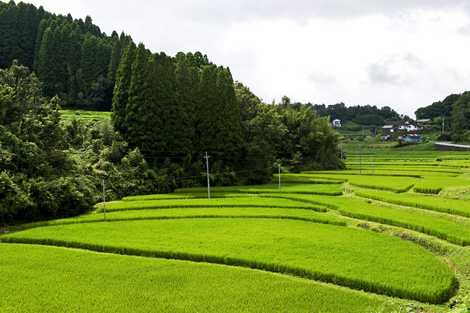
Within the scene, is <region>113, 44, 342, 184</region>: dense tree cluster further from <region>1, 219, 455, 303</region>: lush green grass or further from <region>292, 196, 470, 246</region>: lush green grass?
<region>1, 219, 455, 303</region>: lush green grass

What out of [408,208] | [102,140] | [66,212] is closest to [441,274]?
[408,208]

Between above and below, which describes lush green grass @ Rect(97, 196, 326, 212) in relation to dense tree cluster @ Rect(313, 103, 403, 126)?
below

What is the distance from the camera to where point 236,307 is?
1257 centimetres

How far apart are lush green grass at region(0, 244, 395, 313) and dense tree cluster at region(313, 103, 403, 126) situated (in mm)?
135466

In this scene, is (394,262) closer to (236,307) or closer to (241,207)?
(236,307)

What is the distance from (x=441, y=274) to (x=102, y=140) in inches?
1126

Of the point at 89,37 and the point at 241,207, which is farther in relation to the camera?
the point at 89,37

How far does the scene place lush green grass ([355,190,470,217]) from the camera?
81.3 feet

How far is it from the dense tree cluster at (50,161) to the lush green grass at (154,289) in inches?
336

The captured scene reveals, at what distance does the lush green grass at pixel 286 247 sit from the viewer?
14.5 metres

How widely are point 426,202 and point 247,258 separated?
15105 millimetres

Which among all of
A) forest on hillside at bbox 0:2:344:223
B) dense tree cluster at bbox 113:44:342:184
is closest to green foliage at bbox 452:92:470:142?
forest on hillside at bbox 0:2:344:223

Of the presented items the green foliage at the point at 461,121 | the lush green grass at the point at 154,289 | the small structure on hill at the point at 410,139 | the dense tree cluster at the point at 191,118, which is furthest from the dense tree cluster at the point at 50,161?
the green foliage at the point at 461,121

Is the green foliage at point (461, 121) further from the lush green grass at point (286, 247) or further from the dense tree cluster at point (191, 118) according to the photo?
the lush green grass at point (286, 247)
